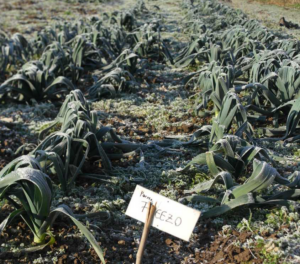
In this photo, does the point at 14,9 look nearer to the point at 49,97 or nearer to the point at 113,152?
the point at 49,97

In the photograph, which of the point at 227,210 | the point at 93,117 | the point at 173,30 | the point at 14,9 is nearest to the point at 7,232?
the point at 93,117

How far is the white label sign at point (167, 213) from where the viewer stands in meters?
1.86

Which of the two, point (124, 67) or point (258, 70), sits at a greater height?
point (258, 70)

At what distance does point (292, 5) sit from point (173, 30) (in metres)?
8.22

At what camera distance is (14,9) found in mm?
11328

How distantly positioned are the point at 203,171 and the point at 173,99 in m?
2.03

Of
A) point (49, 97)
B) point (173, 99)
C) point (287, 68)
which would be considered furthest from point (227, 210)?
point (49, 97)

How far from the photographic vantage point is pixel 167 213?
6.25ft

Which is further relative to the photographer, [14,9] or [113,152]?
[14,9]

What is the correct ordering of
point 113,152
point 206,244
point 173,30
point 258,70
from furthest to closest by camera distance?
1. point 173,30
2. point 258,70
3. point 113,152
4. point 206,244

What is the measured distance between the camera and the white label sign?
1861 millimetres

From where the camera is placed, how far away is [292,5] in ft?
49.8

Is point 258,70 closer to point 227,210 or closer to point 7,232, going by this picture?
point 227,210

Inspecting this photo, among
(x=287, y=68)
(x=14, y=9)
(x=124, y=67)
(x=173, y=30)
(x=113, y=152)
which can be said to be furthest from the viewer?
(x=14, y=9)
